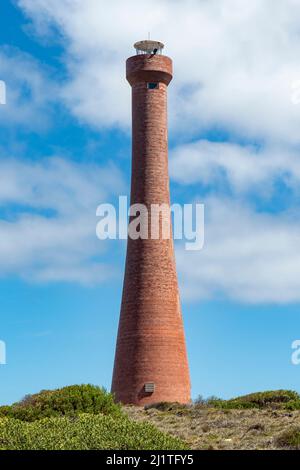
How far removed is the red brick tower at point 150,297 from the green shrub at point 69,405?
12543 mm

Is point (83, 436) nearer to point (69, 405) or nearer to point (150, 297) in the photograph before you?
point (69, 405)

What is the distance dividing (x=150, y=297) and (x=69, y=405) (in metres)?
14.9

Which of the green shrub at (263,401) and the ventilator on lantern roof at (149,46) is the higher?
the ventilator on lantern roof at (149,46)

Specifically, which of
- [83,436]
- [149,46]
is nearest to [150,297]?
[149,46]

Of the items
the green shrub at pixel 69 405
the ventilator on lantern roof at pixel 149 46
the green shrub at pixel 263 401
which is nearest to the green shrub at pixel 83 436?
the green shrub at pixel 69 405

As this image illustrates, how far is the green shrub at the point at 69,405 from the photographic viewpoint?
3130cm

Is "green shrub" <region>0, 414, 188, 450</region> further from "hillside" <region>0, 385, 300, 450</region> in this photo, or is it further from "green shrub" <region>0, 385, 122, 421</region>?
"green shrub" <region>0, 385, 122, 421</region>

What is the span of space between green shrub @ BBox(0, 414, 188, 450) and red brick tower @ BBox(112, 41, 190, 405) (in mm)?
20293

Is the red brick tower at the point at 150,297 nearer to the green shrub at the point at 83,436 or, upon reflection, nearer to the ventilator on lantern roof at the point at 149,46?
the ventilator on lantern roof at the point at 149,46

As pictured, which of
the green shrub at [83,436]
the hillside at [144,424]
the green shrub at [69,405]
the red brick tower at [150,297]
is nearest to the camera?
the green shrub at [83,436]

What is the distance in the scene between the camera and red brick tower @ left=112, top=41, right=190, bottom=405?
45.8 metres
